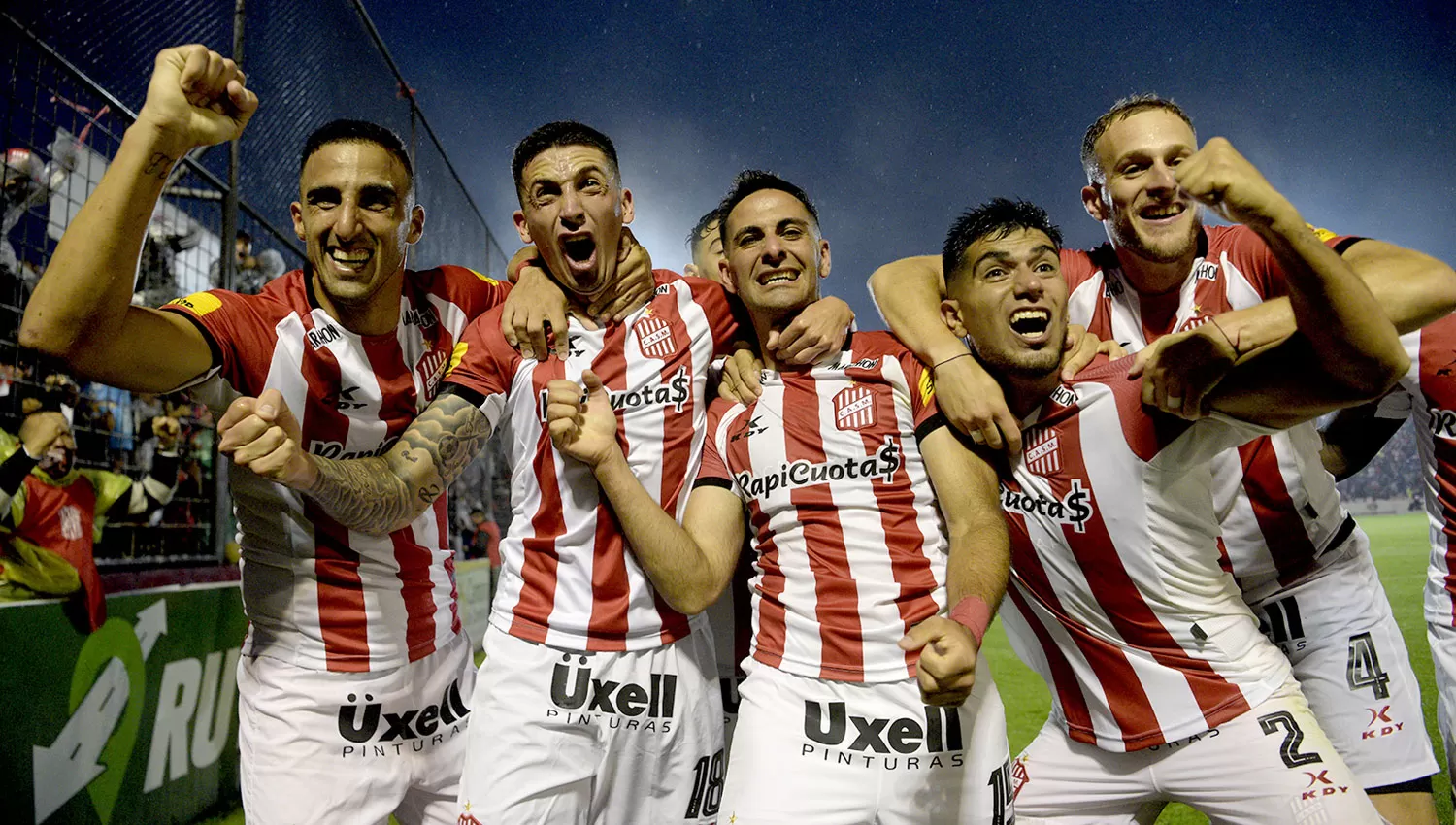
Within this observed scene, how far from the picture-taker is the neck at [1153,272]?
92.7 inches

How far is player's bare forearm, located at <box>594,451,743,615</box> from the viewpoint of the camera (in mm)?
1975

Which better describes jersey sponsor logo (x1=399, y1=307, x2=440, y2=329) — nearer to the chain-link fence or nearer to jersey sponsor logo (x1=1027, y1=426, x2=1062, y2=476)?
jersey sponsor logo (x1=1027, y1=426, x2=1062, y2=476)

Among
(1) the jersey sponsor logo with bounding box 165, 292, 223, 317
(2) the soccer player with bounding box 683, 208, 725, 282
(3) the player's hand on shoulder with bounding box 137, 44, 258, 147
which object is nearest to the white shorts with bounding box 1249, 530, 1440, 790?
(2) the soccer player with bounding box 683, 208, 725, 282

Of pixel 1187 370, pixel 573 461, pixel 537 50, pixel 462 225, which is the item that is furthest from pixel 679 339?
pixel 537 50

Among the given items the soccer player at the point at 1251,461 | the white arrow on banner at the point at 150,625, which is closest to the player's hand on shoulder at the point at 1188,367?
the soccer player at the point at 1251,461

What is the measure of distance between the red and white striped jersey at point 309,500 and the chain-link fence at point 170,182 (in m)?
1.96

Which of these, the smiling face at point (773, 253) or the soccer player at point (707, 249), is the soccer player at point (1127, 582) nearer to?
the smiling face at point (773, 253)

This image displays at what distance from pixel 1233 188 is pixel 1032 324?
0.74 m

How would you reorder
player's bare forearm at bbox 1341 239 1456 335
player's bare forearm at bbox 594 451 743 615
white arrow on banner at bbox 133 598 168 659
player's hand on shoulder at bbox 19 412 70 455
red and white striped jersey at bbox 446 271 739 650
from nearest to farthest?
player's bare forearm at bbox 1341 239 1456 335, player's bare forearm at bbox 594 451 743 615, red and white striped jersey at bbox 446 271 739 650, player's hand on shoulder at bbox 19 412 70 455, white arrow on banner at bbox 133 598 168 659

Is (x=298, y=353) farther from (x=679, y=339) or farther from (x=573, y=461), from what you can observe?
(x=679, y=339)

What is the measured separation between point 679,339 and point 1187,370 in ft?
4.34

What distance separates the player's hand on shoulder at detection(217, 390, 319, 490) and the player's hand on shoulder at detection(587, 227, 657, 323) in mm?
928

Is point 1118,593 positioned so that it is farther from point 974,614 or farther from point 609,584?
point 609,584

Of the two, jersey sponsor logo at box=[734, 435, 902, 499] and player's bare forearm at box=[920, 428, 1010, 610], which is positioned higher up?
jersey sponsor logo at box=[734, 435, 902, 499]
